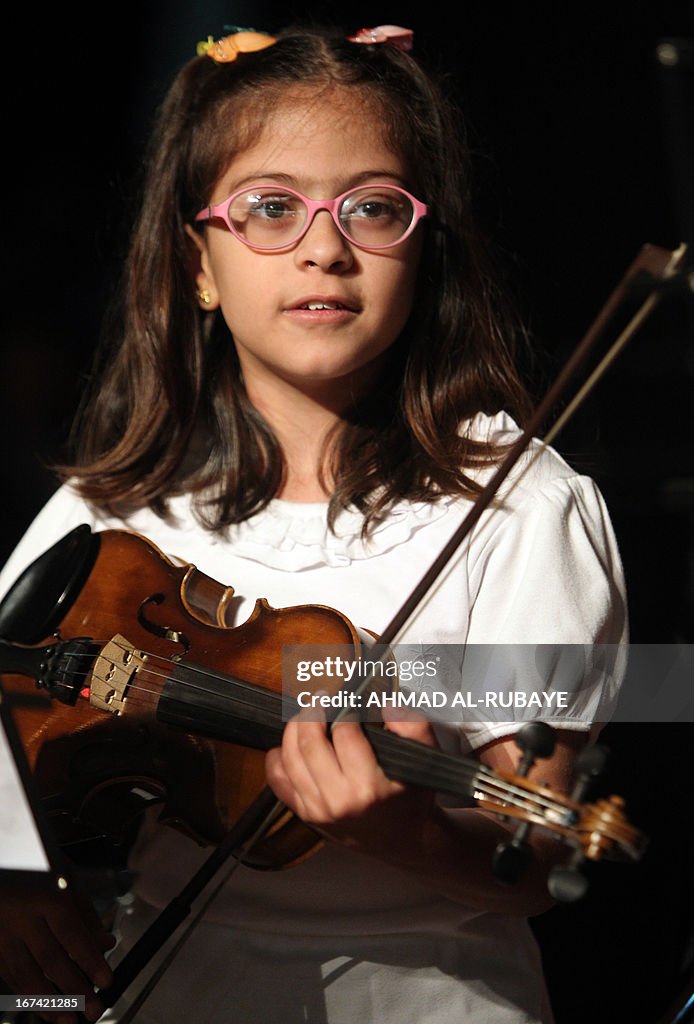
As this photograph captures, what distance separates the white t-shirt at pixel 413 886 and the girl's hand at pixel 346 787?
0.30ft

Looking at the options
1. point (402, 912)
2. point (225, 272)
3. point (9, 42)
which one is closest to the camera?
point (402, 912)

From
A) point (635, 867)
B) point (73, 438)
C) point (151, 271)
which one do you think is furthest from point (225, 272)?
point (635, 867)

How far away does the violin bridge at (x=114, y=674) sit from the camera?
26.3 inches

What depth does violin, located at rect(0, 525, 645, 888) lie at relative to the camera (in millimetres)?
622

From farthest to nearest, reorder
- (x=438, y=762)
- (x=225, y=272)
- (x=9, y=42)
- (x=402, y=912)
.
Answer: (x=9, y=42) < (x=225, y=272) < (x=402, y=912) < (x=438, y=762)

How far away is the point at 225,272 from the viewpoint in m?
0.79

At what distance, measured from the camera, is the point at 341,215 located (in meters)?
0.72

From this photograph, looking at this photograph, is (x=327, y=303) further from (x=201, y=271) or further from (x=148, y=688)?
(x=148, y=688)

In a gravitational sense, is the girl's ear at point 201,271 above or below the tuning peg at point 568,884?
above

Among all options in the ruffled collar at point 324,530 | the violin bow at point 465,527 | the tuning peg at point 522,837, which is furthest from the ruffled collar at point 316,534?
the tuning peg at point 522,837

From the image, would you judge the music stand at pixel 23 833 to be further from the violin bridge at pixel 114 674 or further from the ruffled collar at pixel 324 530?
the ruffled collar at pixel 324 530

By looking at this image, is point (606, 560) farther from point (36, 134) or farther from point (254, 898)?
point (36, 134)

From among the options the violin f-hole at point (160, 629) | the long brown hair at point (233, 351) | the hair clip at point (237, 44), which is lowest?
the violin f-hole at point (160, 629)

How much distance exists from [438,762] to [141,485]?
39cm
